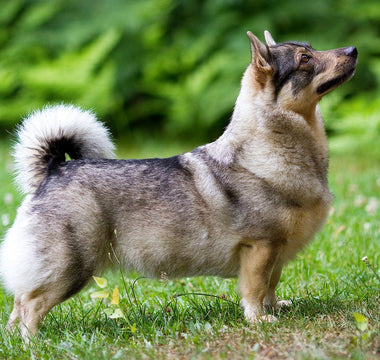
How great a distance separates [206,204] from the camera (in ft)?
12.5

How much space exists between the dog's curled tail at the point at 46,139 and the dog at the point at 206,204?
15 millimetres

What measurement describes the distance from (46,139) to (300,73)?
1.71 meters

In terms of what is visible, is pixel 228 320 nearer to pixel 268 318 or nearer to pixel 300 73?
pixel 268 318

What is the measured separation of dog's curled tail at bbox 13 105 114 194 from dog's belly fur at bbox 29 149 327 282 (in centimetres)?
14

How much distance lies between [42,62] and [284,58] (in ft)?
26.9

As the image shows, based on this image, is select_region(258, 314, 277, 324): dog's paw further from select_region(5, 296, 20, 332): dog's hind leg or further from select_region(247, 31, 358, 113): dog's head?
select_region(5, 296, 20, 332): dog's hind leg

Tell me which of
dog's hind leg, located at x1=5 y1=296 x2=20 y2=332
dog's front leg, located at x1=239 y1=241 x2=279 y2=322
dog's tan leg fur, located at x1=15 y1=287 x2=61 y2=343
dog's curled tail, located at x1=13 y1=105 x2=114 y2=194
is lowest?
dog's hind leg, located at x1=5 y1=296 x2=20 y2=332

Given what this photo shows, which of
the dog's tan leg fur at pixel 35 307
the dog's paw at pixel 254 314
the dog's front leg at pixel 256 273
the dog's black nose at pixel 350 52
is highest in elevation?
the dog's black nose at pixel 350 52

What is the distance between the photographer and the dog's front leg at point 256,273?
12.1 ft

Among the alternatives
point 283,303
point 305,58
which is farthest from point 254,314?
point 305,58

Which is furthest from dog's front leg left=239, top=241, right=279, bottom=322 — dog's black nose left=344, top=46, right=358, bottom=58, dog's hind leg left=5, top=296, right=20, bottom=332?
dog's hind leg left=5, top=296, right=20, bottom=332

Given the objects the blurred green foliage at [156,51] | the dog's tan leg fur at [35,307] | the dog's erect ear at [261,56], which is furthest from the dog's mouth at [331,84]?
the blurred green foliage at [156,51]

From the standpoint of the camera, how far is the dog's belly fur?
368 cm

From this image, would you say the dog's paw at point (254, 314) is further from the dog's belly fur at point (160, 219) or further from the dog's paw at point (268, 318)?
the dog's belly fur at point (160, 219)
